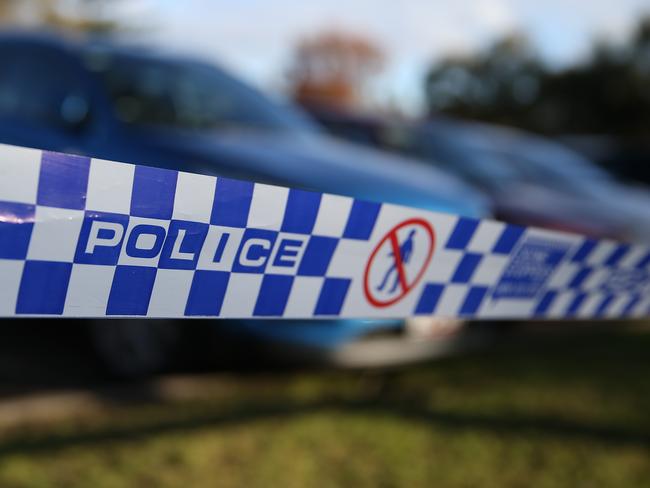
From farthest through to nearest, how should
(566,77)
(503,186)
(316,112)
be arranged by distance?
(566,77) → (316,112) → (503,186)

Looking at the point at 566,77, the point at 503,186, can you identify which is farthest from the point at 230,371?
the point at 566,77

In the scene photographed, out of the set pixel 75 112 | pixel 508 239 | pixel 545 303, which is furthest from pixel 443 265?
pixel 75 112

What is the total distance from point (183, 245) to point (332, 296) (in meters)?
0.36

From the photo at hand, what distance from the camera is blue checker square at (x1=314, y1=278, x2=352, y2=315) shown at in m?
1.61

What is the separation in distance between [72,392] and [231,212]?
2353 millimetres

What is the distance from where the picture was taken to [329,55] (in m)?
55.2

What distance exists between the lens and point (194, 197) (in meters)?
1.36

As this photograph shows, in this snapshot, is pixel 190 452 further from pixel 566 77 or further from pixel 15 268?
pixel 566 77

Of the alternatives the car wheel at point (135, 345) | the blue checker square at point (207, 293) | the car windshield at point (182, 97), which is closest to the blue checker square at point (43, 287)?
the blue checker square at point (207, 293)

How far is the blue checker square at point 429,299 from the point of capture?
178cm

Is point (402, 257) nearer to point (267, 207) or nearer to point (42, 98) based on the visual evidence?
point (267, 207)

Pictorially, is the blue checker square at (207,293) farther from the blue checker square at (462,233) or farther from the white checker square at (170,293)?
the blue checker square at (462,233)

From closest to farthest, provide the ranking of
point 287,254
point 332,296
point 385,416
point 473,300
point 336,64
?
point 287,254, point 332,296, point 473,300, point 385,416, point 336,64

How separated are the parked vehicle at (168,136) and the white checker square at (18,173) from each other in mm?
2027
